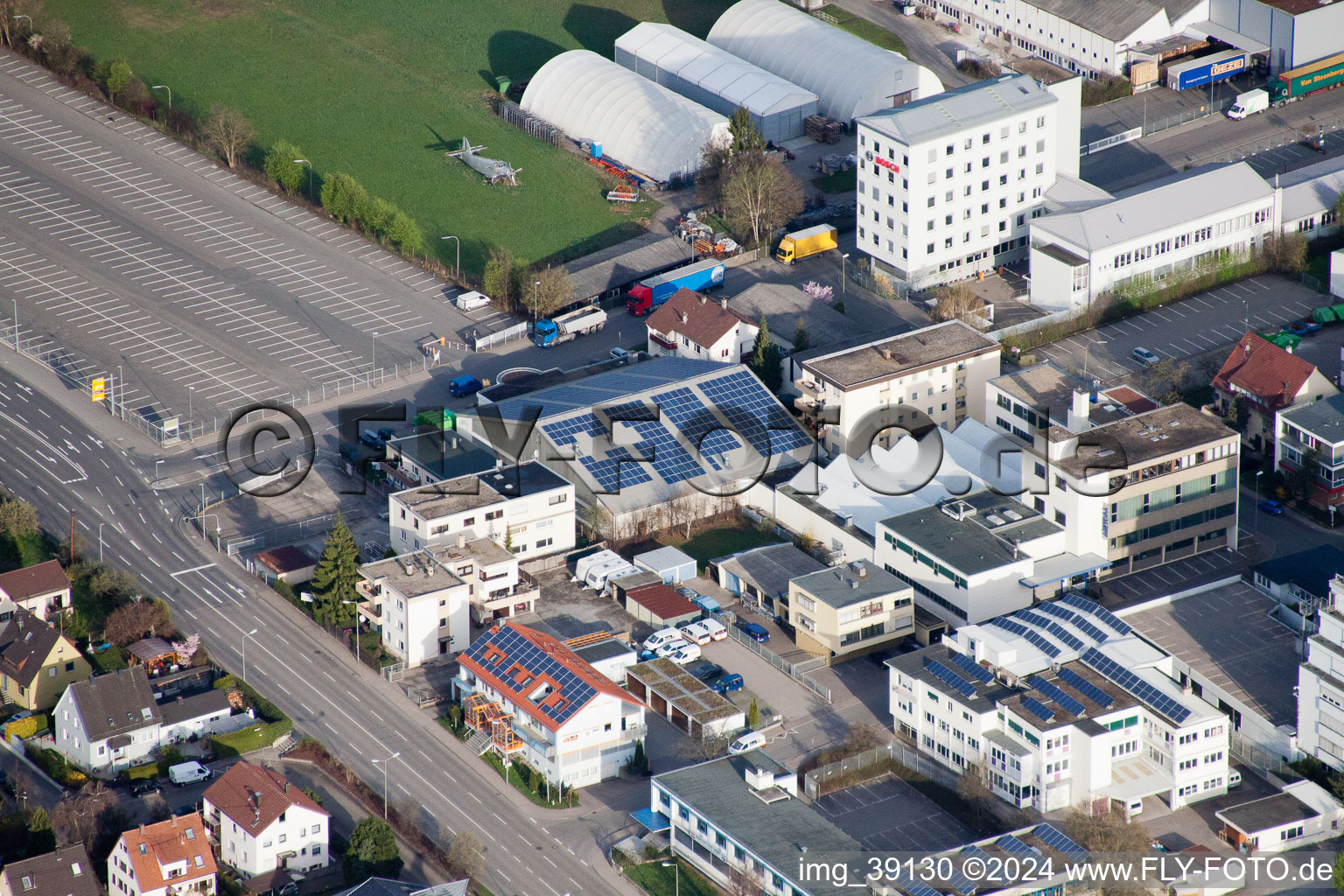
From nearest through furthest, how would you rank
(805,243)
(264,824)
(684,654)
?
(264,824), (684,654), (805,243)

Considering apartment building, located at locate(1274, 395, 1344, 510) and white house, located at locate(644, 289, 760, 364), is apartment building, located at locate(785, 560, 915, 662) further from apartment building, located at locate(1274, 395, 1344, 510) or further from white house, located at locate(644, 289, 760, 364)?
white house, located at locate(644, 289, 760, 364)

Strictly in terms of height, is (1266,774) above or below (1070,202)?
below

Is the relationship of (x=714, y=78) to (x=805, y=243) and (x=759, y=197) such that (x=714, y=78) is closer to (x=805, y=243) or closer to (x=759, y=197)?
(x=759, y=197)

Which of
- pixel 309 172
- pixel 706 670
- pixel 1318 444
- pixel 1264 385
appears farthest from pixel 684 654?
pixel 309 172

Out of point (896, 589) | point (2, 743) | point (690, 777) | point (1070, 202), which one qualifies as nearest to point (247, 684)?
point (2, 743)

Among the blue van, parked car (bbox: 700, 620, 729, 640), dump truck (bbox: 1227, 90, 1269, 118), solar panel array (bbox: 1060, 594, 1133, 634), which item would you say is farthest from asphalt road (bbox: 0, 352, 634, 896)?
dump truck (bbox: 1227, 90, 1269, 118)

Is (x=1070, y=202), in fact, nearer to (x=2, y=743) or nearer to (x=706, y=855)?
(x=706, y=855)

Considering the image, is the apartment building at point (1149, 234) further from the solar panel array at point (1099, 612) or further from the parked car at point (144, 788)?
the parked car at point (144, 788)
